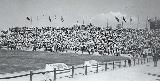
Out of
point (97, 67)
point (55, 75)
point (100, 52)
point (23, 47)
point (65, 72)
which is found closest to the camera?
point (55, 75)

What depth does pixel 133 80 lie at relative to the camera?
21.8 metres

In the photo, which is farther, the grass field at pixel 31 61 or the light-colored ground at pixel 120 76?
the grass field at pixel 31 61

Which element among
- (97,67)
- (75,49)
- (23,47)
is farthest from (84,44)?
(97,67)

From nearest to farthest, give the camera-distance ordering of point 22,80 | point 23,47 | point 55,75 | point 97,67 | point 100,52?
point 55,75 → point 22,80 → point 97,67 → point 100,52 → point 23,47

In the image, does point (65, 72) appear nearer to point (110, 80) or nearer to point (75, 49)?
point (110, 80)

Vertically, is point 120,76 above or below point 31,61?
above

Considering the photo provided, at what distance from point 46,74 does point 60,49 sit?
91624 millimetres

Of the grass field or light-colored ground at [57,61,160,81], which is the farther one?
the grass field

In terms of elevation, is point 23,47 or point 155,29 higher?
point 155,29

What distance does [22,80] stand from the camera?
2445 centimetres

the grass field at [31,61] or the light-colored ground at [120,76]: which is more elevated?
the light-colored ground at [120,76]

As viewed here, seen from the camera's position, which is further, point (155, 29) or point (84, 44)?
point (155, 29)

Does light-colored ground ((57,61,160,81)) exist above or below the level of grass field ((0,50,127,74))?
above

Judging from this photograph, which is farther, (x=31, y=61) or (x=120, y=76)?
(x=31, y=61)
